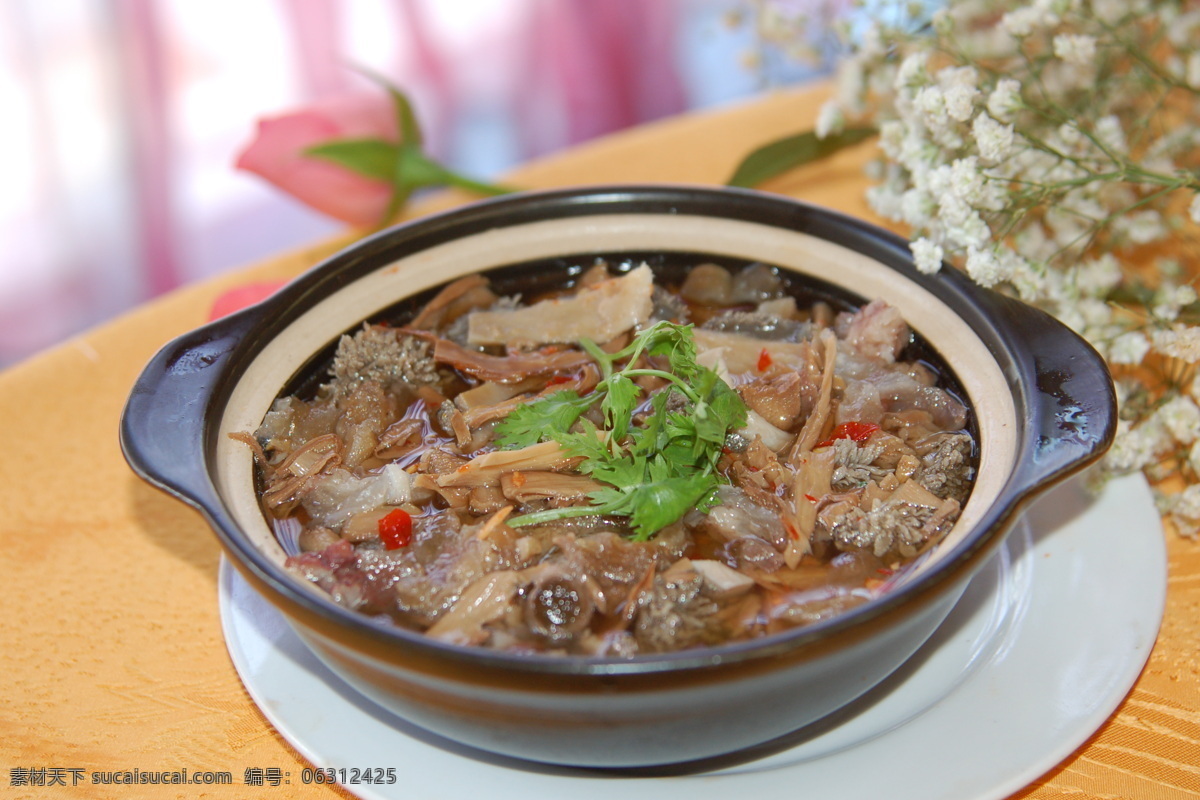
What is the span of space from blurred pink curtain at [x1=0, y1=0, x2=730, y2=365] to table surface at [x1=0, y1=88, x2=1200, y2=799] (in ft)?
8.04

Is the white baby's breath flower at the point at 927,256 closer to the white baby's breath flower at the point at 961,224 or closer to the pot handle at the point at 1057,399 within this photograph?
the white baby's breath flower at the point at 961,224

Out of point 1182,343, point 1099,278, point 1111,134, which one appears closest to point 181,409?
point 1182,343

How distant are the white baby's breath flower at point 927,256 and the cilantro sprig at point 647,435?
51 centimetres

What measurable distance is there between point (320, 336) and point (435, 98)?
4133 millimetres

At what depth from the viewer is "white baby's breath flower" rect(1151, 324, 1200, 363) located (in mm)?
2123

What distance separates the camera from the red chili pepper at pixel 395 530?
2.01m

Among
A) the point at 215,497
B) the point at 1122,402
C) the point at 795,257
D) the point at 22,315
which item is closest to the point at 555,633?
the point at 215,497

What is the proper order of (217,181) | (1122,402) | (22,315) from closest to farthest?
(1122,402)
(22,315)
(217,181)

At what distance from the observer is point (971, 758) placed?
5.59 feet

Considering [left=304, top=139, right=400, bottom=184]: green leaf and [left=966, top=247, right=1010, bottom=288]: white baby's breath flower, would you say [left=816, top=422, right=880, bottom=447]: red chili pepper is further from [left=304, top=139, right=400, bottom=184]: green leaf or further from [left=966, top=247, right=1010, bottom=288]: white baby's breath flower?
[left=304, top=139, right=400, bottom=184]: green leaf

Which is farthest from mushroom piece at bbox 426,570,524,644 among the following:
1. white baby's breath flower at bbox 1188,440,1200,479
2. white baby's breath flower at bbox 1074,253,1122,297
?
white baby's breath flower at bbox 1074,253,1122,297

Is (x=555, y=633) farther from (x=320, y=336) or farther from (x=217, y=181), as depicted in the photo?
(x=217, y=181)

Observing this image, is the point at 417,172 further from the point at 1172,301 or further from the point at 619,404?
the point at 1172,301

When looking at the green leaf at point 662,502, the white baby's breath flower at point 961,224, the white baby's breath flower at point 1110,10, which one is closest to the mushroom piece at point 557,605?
the green leaf at point 662,502
